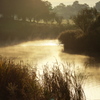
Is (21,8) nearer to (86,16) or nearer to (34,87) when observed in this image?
(86,16)

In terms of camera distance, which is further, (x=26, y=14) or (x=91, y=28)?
(x=26, y=14)

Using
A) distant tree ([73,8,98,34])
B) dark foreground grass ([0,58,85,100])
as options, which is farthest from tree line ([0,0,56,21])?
dark foreground grass ([0,58,85,100])

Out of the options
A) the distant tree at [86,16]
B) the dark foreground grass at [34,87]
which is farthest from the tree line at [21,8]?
the dark foreground grass at [34,87]

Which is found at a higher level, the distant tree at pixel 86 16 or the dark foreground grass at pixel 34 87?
the distant tree at pixel 86 16

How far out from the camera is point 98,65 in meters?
28.1

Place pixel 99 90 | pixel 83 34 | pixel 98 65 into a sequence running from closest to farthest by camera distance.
Result: 1. pixel 99 90
2. pixel 98 65
3. pixel 83 34

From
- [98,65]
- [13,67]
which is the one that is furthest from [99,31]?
[13,67]

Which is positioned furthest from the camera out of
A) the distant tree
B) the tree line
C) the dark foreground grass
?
the tree line

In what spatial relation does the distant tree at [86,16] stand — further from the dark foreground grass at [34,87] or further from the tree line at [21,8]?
the tree line at [21,8]

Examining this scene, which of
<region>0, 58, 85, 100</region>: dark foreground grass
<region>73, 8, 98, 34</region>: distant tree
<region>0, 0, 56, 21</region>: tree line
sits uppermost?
A: <region>0, 0, 56, 21</region>: tree line

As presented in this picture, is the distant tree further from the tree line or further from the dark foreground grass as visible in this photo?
the tree line

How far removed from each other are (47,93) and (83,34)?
105 feet

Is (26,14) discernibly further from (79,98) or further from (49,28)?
(79,98)

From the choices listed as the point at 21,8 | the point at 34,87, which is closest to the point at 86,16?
the point at 34,87
